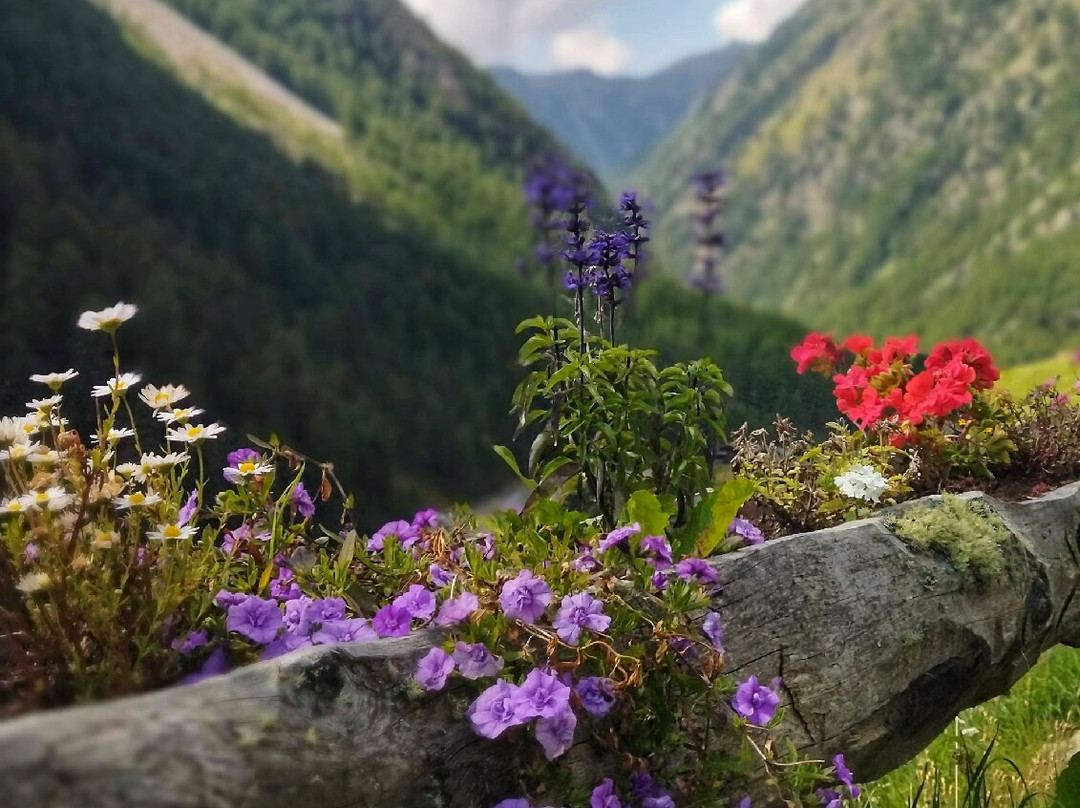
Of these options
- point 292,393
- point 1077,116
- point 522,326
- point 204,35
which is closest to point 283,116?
point 204,35

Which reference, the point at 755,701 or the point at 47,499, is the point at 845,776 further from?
the point at 47,499

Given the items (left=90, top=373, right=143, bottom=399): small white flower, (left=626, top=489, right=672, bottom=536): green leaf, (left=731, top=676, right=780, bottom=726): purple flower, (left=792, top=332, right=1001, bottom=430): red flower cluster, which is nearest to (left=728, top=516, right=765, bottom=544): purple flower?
(left=626, top=489, right=672, bottom=536): green leaf

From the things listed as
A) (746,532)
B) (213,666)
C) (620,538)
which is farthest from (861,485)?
(213,666)

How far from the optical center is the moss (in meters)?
3.20

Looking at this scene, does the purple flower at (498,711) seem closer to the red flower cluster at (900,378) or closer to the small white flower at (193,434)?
the small white flower at (193,434)

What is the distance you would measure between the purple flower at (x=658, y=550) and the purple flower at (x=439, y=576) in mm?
526

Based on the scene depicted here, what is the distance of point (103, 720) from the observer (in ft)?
4.58

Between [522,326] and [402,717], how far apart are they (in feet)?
4.53

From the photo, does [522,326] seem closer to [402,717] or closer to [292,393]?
[402,717]

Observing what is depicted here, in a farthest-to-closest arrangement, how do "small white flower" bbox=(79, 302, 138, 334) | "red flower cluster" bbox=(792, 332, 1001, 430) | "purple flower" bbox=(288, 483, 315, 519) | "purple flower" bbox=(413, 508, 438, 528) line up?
"red flower cluster" bbox=(792, 332, 1001, 430) → "purple flower" bbox=(413, 508, 438, 528) → "purple flower" bbox=(288, 483, 315, 519) → "small white flower" bbox=(79, 302, 138, 334)

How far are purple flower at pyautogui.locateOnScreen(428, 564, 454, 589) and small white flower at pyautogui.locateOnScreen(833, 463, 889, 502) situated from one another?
1.62 m

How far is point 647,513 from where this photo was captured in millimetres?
2574

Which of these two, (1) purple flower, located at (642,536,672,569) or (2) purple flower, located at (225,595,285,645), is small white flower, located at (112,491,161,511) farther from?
(1) purple flower, located at (642,536,672,569)

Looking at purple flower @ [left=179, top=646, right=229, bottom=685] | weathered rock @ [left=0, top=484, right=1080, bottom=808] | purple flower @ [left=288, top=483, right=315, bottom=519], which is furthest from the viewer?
purple flower @ [left=288, top=483, right=315, bottom=519]
